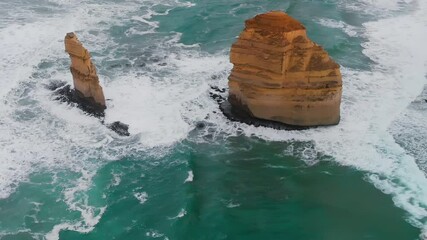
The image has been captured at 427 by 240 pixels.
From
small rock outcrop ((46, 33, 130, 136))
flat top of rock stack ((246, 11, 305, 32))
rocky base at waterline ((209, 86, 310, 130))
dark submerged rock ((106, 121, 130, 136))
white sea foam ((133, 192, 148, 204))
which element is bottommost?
white sea foam ((133, 192, 148, 204))

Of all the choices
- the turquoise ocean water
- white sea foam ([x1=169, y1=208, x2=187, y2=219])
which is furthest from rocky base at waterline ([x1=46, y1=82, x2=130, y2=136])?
white sea foam ([x1=169, y1=208, x2=187, y2=219])

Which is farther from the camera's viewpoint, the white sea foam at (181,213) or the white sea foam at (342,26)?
the white sea foam at (342,26)

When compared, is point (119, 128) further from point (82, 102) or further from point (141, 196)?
point (141, 196)

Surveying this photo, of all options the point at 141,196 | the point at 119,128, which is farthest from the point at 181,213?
the point at 119,128

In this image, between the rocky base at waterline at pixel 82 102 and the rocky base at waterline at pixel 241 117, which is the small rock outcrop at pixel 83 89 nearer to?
the rocky base at waterline at pixel 82 102

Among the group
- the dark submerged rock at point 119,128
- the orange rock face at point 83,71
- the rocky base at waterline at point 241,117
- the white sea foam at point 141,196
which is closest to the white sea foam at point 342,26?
the rocky base at waterline at point 241,117

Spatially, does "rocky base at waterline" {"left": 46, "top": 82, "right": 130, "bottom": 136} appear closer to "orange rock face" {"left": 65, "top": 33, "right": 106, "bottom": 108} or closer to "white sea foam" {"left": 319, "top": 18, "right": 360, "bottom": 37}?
"orange rock face" {"left": 65, "top": 33, "right": 106, "bottom": 108}
